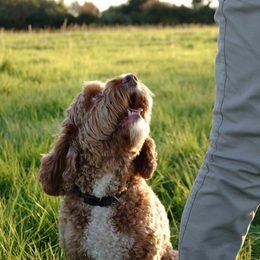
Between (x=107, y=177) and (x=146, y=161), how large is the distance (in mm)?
235

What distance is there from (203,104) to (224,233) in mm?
4497

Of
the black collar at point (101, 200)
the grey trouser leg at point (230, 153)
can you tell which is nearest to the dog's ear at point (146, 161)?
the black collar at point (101, 200)

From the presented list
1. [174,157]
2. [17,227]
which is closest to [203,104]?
[174,157]

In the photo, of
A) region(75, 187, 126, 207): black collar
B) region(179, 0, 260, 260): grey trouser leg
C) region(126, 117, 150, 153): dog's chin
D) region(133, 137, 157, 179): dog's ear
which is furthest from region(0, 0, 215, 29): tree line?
region(179, 0, 260, 260): grey trouser leg

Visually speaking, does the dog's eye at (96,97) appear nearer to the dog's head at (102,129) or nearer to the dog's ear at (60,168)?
the dog's head at (102,129)

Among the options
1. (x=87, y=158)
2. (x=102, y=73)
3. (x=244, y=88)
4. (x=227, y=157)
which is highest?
(x=244, y=88)

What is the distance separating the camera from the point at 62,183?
2.91 meters

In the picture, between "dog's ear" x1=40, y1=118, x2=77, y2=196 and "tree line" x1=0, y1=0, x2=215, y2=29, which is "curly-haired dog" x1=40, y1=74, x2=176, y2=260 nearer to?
"dog's ear" x1=40, y1=118, x2=77, y2=196

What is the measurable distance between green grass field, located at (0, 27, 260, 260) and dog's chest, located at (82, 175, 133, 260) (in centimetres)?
19

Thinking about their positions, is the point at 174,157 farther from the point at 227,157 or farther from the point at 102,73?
the point at 102,73

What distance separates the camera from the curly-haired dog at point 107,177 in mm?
2768

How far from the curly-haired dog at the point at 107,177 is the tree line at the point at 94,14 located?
122 feet

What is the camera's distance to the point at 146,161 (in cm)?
300

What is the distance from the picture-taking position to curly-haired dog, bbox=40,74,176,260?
9.08ft
